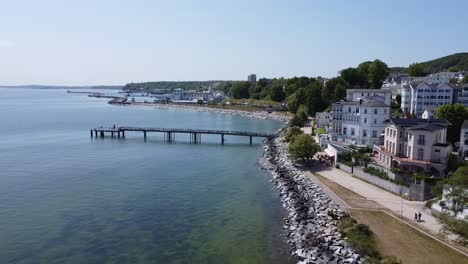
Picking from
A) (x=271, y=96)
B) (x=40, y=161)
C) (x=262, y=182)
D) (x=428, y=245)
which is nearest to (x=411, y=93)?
(x=262, y=182)

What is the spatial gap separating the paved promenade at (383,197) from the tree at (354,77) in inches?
2296

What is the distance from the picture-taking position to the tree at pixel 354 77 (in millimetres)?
95562

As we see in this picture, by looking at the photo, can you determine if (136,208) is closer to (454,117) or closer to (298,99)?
(454,117)

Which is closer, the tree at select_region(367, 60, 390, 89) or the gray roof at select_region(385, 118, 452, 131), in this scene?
the gray roof at select_region(385, 118, 452, 131)

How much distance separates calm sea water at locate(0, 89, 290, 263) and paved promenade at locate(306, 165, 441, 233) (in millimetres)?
7286

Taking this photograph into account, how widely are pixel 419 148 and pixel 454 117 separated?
17437mm

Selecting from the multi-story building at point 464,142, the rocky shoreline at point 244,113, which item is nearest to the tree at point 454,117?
the multi-story building at point 464,142

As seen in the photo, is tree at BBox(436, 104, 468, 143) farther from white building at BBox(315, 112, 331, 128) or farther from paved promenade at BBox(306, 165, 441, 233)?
white building at BBox(315, 112, 331, 128)

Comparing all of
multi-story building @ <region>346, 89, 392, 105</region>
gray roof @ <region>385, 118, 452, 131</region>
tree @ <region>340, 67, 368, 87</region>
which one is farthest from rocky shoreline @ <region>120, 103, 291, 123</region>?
gray roof @ <region>385, 118, 452, 131</region>

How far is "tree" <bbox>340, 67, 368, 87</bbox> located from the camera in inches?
3762

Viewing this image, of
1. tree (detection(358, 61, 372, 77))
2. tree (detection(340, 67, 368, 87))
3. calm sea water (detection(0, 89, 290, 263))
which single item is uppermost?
tree (detection(358, 61, 372, 77))

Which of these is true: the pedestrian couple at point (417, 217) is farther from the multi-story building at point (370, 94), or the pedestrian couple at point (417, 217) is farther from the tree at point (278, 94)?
the tree at point (278, 94)

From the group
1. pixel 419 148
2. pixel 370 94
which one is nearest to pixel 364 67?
pixel 370 94

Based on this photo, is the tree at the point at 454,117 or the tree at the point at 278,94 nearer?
the tree at the point at 454,117
